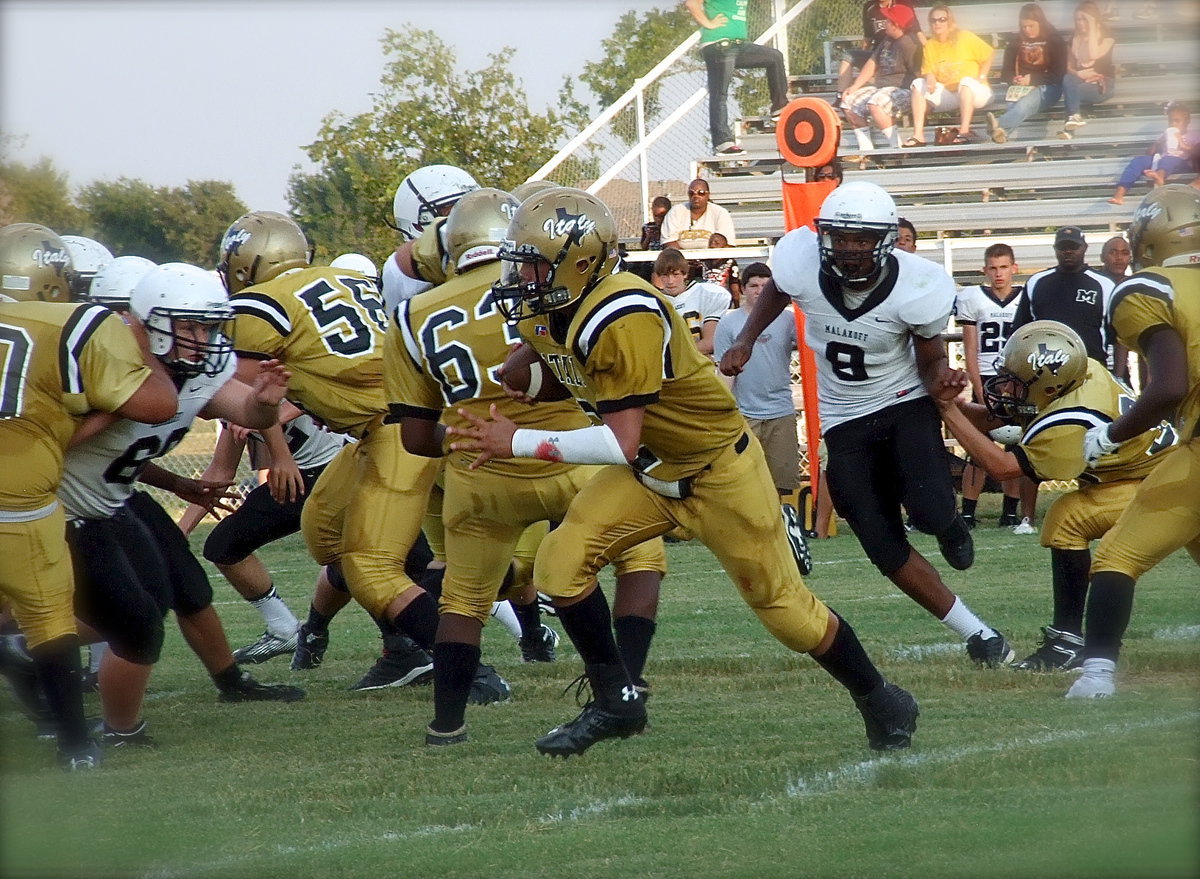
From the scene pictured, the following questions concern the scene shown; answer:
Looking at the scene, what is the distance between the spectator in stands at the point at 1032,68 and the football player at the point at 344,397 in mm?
8571

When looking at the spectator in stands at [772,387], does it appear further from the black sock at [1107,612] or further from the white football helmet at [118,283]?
the white football helmet at [118,283]

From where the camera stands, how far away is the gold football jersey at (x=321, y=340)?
5145 mm

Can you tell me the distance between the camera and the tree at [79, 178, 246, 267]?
479cm

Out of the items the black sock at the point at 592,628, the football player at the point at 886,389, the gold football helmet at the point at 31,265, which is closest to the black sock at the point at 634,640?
the black sock at the point at 592,628

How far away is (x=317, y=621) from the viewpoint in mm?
6262

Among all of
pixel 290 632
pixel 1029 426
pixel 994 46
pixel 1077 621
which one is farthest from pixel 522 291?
Answer: pixel 994 46

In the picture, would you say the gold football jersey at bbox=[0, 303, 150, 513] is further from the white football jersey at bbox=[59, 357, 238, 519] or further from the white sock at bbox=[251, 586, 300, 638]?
the white sock at bbox=[251, 586, 300, 638]

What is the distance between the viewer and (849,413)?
5453 millimetres

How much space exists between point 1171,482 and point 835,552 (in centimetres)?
510

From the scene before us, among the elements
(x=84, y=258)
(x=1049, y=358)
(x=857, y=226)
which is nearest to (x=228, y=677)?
(x=84, y=258)

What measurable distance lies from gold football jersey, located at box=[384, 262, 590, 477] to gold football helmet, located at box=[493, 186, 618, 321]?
45 centimetres

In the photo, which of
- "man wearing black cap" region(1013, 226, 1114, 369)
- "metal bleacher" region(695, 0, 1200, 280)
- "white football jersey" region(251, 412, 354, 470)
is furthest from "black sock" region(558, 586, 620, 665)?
"metal bleacher" region(695, 0, 1200, 280)

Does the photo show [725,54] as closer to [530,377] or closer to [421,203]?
[421,203]

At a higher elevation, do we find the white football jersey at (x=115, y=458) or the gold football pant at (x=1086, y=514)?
the white football jersey at (x=115, y=458)
